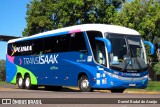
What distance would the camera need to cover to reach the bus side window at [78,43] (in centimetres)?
2236

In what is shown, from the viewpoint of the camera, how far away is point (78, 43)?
22766mm

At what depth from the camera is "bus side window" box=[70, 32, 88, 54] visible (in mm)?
22359

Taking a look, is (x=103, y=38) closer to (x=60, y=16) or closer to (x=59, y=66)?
(x=59, y=66)

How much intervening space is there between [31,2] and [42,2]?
215cm

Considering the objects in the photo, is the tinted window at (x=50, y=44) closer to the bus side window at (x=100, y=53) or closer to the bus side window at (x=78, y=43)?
the bus side window at (x=78, y=43)

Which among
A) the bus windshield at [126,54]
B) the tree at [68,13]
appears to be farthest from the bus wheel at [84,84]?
the tree at [68,13]

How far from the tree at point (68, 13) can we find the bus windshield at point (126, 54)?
31548 mm

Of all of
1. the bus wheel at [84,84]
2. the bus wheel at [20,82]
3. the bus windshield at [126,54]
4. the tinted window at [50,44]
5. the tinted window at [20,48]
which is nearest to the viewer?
the bus windshield at [126,54]

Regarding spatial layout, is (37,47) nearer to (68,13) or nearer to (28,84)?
(28,84)

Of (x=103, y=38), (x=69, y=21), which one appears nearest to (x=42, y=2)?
(x=69, y=21)

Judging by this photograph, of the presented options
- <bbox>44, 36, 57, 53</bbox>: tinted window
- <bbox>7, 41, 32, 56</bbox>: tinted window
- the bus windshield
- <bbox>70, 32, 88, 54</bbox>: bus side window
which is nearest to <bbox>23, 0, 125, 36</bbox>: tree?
<bbox>7, 41, 32, 56</bbox>: tinted window

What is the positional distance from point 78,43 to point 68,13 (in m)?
32.4

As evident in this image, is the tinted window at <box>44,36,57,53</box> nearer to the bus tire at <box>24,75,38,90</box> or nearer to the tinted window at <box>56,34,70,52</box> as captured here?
the tinted window at <box>56,34,70,52</box>

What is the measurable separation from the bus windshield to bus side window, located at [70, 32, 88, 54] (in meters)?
1.50
